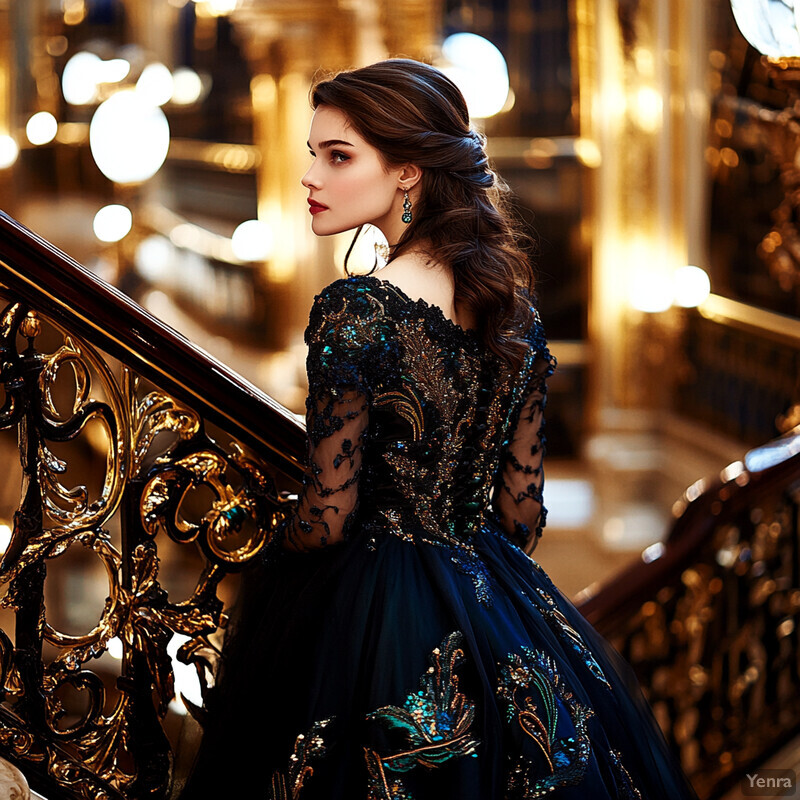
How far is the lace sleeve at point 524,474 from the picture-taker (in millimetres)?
2295

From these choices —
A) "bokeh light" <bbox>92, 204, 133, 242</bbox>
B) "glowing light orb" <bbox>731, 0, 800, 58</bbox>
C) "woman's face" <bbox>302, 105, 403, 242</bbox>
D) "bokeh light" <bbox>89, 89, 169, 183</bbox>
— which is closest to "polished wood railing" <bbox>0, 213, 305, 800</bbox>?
"woman's face" <bbox>302, 105, 403, 242</bbox>

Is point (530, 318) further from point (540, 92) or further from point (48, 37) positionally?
point (48, 37)

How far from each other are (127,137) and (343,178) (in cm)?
551

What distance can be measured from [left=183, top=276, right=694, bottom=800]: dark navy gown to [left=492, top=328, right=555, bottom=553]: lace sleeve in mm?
180

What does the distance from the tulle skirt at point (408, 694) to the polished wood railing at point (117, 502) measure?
158mm

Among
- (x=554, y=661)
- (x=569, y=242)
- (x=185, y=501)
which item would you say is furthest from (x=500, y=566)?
(x=569, y=242)

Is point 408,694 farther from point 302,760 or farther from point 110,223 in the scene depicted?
point 110,223

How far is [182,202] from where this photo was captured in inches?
527

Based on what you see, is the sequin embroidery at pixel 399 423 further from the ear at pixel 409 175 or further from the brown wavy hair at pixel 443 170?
the ear at pixel 409 175

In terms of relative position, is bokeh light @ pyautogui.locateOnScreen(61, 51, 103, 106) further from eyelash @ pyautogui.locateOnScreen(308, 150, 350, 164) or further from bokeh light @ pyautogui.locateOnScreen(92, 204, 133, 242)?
eyelash @ pyautogui.locateOnScreen(308, 150, 350, 164)

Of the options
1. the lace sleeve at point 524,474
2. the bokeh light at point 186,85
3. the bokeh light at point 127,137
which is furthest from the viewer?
the bokeh light at point 186,85

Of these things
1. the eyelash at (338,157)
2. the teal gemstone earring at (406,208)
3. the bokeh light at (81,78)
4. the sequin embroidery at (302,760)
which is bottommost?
the sequin embroidery at (302,760)

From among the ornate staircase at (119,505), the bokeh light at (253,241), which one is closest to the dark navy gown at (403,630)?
the ornate staircase at (119,505)

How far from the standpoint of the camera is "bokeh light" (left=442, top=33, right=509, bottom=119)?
8.57 metres
